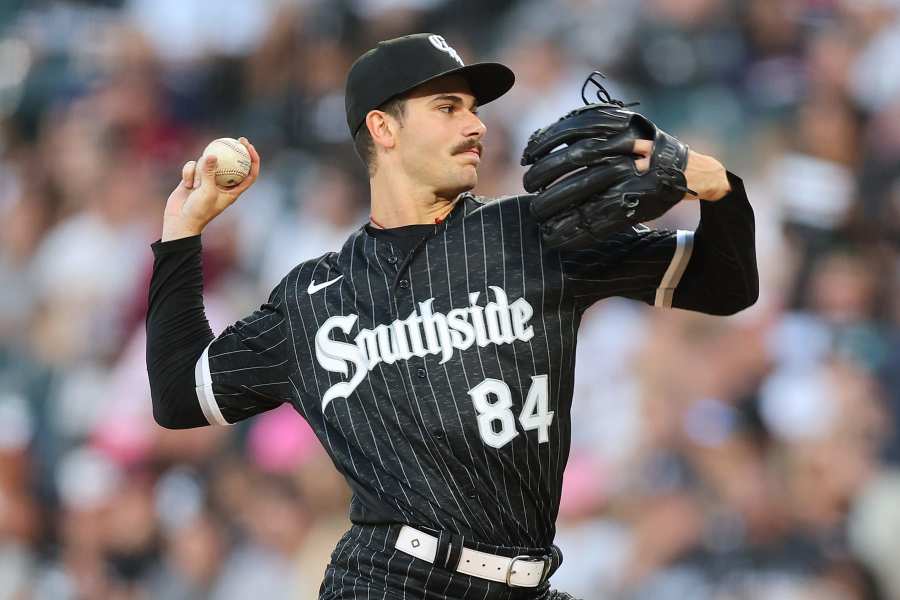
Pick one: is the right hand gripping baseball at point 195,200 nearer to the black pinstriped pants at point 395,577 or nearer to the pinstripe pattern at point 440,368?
the pinstripe pattern at point 440,368

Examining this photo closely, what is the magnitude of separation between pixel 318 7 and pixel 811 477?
4.75 m

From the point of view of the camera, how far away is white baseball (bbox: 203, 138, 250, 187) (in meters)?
3.29

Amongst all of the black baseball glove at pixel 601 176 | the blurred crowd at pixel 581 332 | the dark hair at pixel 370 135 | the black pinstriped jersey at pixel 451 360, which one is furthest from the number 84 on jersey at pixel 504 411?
the blurred crowd at pixel 581 332

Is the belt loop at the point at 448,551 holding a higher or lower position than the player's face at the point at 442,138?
lower

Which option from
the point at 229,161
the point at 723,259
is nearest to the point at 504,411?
the point at 723,259

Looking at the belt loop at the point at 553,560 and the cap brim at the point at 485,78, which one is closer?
the belt loop at the point at 553,560

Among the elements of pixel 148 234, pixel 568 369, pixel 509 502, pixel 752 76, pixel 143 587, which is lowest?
pixel 143 587

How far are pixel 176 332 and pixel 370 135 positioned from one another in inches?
29.5

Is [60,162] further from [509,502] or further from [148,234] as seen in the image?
[509,502]

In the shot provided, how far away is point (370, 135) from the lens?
3.46m

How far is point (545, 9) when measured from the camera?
24.1 feet

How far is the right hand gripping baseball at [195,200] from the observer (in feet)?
10.8

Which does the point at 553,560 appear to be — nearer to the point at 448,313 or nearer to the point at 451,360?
the point at 451,360

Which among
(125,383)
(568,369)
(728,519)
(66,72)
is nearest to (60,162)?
(66,72)
